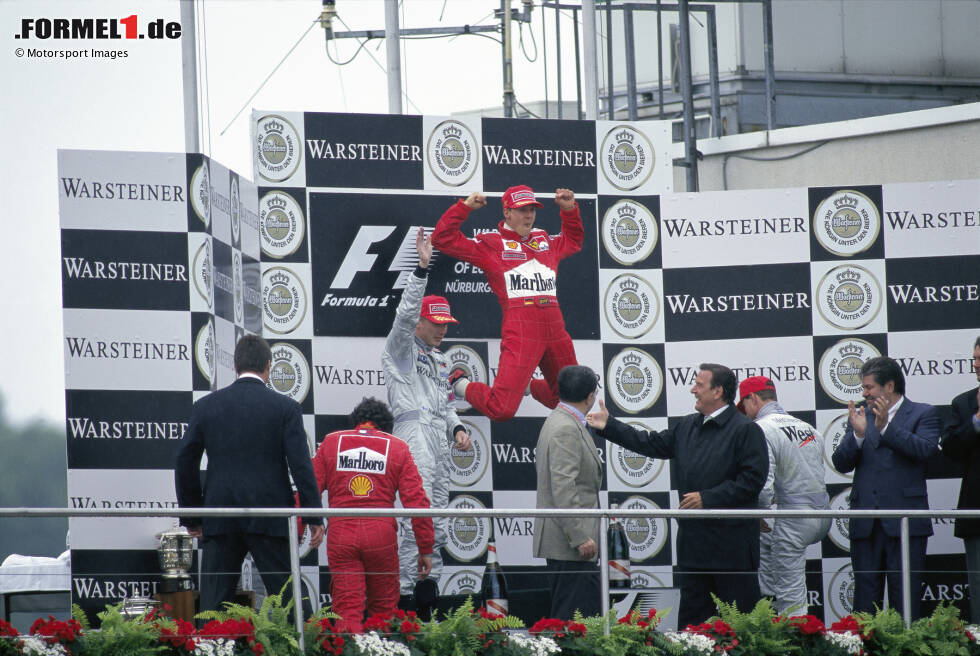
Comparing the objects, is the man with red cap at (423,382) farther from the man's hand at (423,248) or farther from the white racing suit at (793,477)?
the white racing suit at (793,477)

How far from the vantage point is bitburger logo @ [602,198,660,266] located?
7488mm

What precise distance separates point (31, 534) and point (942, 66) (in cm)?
894

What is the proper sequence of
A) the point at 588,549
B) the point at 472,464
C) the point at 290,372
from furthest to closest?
the point at 472,464 → the point at 290,372 → the point at 588,549

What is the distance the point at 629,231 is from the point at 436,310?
1312 millimetres

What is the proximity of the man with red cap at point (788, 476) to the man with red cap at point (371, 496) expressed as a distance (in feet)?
5.02

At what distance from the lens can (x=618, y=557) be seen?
5.42 metres

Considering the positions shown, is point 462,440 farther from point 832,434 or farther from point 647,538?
point 832,434

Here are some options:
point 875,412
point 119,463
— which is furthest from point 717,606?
point 119,463

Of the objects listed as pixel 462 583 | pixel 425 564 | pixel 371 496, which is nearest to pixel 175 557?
pixel 371 496

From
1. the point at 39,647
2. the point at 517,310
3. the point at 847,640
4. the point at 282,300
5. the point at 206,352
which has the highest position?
the point at 282,300

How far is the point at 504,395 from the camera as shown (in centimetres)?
701

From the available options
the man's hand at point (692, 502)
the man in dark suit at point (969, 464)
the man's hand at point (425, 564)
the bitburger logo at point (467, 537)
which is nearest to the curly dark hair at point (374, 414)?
the bitburger logo at point (467, 537)

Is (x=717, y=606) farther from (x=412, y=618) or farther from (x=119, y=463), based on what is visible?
(x=119, y=463)

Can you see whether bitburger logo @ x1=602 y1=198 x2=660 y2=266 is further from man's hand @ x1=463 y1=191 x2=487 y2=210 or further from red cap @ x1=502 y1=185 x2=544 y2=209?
man's hand @ x1=463 y1=191 x2=487 y2=210
